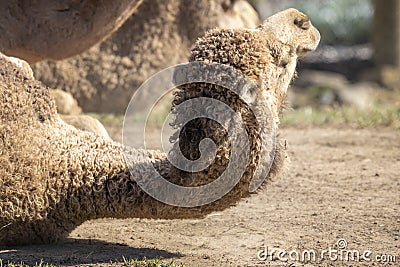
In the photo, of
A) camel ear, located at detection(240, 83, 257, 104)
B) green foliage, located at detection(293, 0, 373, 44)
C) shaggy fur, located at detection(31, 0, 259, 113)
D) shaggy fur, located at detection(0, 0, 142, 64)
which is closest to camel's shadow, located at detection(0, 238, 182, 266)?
camel ear, located at detection(240, 83, 257, 104)

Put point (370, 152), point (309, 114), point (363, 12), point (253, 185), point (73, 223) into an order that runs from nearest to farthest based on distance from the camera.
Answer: point (253, 185)
point (73, 223)
point (370, 152)
point (309, 114)
point (363, 12)

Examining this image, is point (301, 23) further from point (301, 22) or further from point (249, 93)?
point (249, 93)

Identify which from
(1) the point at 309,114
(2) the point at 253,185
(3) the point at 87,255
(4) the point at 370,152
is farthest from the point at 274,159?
(1) the point at 309,114

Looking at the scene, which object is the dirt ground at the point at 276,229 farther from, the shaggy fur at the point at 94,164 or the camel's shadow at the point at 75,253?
the shaggy fur at the point at 94,164

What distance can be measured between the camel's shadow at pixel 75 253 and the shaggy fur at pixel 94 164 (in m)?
0.08

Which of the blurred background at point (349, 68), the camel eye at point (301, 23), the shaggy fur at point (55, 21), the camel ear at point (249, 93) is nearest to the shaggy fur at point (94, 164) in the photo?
the camel ear at point (249, 93)

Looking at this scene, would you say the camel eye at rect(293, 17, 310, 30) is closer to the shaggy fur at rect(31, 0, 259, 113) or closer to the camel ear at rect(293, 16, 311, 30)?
the camel ear at rect(293, 16, 311, 30)

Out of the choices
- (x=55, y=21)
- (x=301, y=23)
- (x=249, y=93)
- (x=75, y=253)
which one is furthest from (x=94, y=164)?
(x=55, y=21)

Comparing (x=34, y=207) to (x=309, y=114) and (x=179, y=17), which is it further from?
(x=309, y=114)

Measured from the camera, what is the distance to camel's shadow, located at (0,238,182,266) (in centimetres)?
397

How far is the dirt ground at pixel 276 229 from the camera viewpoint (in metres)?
4.12

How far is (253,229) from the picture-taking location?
4.72 meters

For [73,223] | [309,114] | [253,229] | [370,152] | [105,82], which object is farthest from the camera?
[309,114]

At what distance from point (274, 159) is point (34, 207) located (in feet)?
3.91
